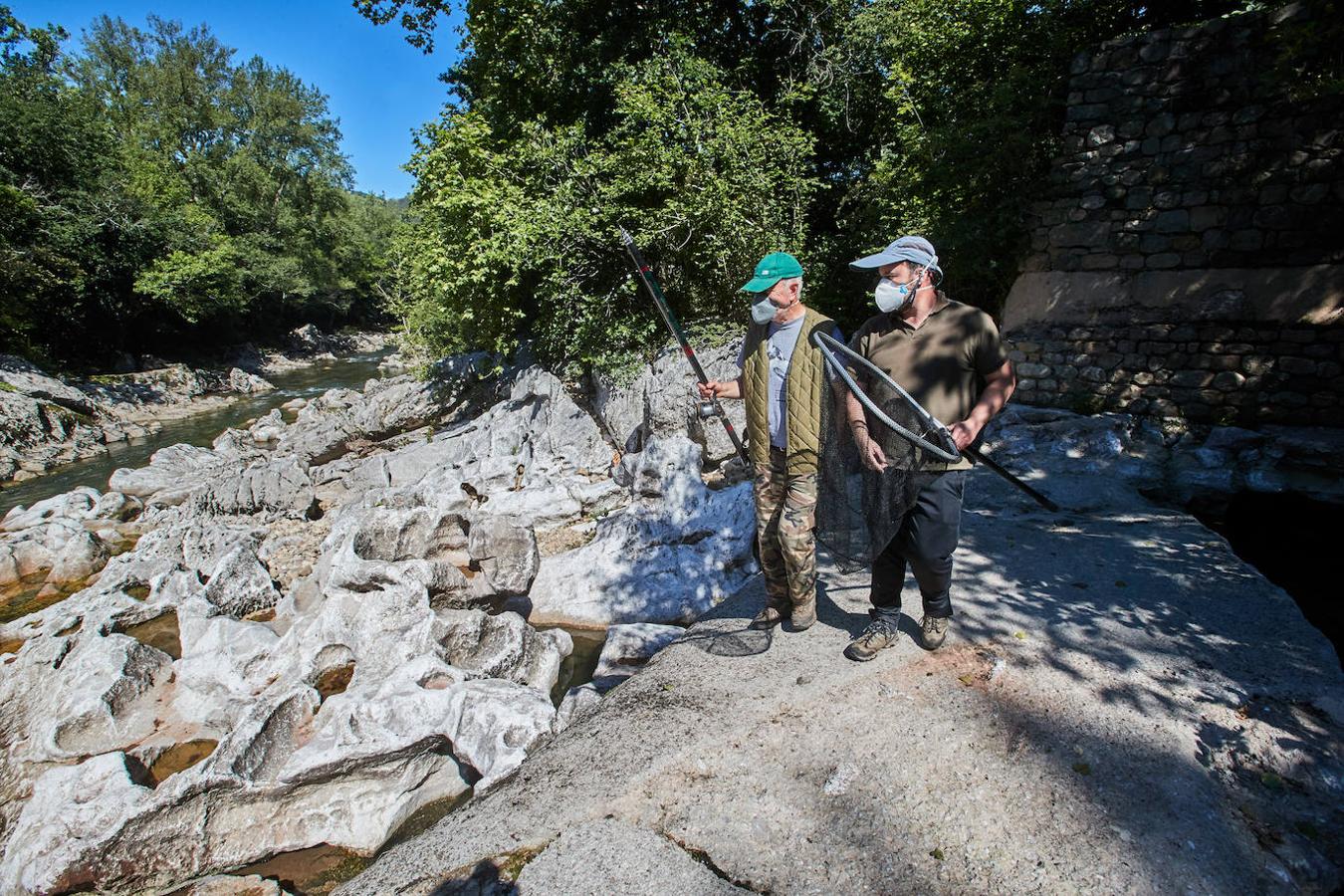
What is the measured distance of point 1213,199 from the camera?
6.17 m

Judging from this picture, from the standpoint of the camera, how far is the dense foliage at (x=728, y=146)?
7488 mm

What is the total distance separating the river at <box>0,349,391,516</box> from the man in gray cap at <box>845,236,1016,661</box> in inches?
596

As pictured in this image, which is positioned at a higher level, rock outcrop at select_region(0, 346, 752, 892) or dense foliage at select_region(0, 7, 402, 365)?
dense foliage at select_region(0, 7, 402, 365)

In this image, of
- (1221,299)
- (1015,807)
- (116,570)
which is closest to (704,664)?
(1015,807)

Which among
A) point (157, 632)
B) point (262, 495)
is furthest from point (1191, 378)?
point (262, 495)

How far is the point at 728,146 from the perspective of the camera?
8773mm

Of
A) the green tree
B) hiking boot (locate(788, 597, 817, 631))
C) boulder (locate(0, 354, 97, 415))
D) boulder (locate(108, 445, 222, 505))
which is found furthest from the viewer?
boulder (locate(0, 354, 97, 415))

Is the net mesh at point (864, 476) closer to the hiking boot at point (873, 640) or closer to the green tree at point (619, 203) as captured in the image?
the hiking boot at point (873, 640)

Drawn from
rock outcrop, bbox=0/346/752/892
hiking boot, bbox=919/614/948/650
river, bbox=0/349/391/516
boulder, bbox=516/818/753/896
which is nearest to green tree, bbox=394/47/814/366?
rock outcrop, bbox=0/346/752/892

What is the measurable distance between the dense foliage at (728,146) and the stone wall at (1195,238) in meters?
0.58

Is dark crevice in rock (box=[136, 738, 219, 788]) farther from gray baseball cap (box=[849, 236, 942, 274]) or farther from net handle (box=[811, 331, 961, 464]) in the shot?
gray baseball cap (box=[849, 236, 942, 274])

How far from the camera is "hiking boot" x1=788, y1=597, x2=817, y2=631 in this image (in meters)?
3.35

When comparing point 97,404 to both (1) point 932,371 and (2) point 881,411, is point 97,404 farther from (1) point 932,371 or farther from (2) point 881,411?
(1) point 932,371

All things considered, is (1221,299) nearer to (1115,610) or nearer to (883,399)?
(1115,610)
